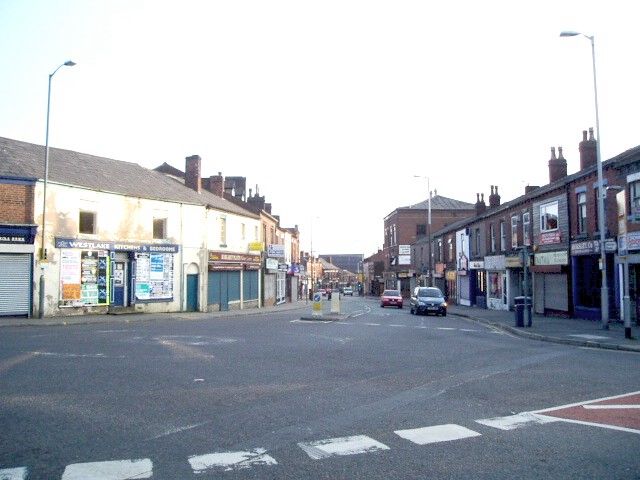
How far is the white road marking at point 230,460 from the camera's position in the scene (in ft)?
19.4

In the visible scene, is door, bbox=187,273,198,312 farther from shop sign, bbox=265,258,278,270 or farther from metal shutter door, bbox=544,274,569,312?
metal shutter door, bbox=544,274,569,312

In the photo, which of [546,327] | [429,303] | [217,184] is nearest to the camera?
[546,327]

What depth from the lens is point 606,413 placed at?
27.4 ft

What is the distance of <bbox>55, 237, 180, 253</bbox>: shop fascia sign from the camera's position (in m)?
28.8

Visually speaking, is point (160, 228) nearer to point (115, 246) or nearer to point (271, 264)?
point (115, 246)

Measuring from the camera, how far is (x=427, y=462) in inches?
240

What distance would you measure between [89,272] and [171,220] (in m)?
6.40

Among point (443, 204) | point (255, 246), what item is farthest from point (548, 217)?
point (443, 204)

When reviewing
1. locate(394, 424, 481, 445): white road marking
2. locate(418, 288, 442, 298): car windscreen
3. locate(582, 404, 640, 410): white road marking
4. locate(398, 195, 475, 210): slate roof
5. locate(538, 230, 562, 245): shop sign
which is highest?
locate(398, 195, 475, 210): slate roof

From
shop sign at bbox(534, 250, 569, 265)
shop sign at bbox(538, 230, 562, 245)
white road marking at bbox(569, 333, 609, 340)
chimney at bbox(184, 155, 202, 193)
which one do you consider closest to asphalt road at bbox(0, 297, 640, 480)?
white road marking at bbox(569, 333, 609, 340)

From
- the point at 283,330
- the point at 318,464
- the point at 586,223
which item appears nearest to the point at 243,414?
the point at 318,464

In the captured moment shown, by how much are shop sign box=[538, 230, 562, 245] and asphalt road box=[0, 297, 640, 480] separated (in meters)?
16.3

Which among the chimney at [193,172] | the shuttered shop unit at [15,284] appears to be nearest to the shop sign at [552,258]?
the chimney at [193,172]

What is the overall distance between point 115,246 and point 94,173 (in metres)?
→ 4.59
